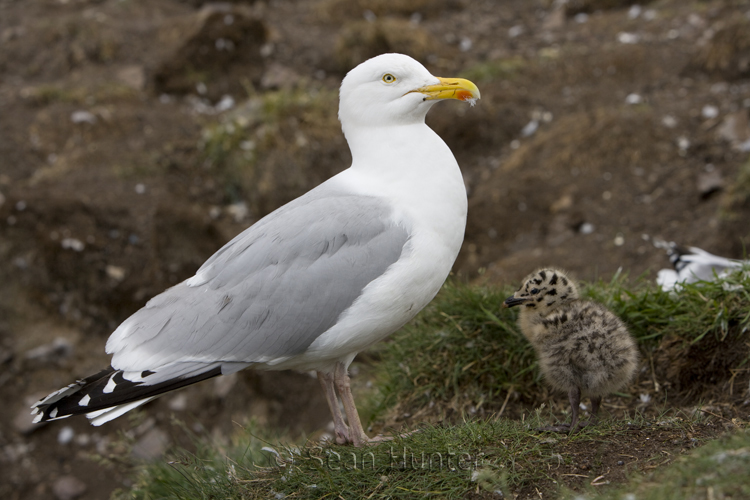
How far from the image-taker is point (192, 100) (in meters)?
9.66

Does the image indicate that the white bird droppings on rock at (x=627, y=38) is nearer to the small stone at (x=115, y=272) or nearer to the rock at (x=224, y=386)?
the rock at (x=224, y=386)

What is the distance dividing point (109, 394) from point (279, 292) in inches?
35.8

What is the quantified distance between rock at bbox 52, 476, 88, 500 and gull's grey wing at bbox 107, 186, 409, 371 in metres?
3.89

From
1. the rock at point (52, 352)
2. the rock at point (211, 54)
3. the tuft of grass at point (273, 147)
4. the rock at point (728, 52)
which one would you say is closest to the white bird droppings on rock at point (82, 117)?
the rock at point (211, 54)

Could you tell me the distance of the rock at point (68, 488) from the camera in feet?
22.0

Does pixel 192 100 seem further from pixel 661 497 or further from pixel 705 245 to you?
pixel 661 497

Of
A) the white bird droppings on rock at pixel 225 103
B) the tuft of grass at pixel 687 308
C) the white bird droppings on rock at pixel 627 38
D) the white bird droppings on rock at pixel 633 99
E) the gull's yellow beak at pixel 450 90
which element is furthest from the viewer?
the white bird droppings on rock at pixel 225 103

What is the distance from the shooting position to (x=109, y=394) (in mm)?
3289

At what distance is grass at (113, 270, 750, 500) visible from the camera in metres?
2.97

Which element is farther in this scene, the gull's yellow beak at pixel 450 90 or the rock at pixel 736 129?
the rock at pixel 736 129

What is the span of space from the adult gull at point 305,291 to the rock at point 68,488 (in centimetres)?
383

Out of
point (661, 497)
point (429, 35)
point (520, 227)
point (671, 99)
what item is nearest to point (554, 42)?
point (429, 35)

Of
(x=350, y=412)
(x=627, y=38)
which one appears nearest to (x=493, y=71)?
(x=627, y=38)

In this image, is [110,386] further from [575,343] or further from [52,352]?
[52,352]
